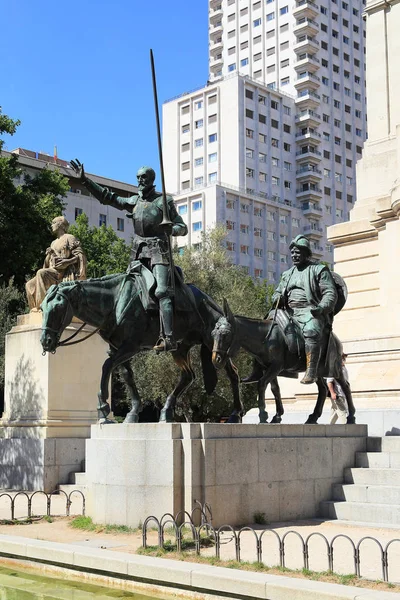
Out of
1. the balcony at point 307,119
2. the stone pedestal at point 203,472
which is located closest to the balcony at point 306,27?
the balcony at point 307,119

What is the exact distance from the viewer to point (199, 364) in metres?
38.4

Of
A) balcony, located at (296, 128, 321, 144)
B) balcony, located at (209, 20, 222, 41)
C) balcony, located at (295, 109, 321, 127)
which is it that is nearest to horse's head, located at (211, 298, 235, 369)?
balcony, located at (296, 128, 321, 144)

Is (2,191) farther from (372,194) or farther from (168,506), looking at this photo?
(168,506)

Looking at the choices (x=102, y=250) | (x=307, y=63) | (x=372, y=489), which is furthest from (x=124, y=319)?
(x=307, y=63)

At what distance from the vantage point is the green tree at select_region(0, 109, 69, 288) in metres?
35.4

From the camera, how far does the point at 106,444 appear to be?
11305 millimetres

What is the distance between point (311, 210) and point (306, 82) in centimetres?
1778

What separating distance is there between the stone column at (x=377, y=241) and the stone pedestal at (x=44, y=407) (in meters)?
6.16

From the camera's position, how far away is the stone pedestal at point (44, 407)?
17203 mm

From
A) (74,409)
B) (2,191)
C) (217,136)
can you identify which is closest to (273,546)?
(74,409)

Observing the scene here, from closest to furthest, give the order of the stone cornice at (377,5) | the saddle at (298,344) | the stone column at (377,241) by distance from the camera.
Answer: the saddle at (298,344) < the stone column at (377,241) < the stone cornice at (377,5)

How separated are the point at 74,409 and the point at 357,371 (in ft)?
21.7

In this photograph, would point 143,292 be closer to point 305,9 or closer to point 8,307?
point 8,307

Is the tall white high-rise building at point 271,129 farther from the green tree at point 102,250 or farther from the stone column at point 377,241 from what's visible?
the stone column at point 377,241
